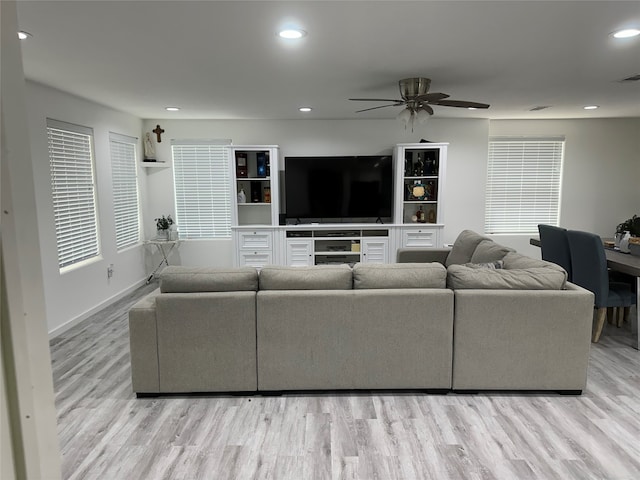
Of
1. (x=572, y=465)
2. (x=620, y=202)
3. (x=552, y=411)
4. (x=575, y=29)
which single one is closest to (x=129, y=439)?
(x=572, y=465)

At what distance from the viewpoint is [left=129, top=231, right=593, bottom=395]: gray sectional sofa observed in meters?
2.62

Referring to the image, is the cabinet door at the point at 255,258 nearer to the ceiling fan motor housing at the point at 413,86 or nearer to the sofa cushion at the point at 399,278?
the ceiling fan motor housing at the point at 413,86

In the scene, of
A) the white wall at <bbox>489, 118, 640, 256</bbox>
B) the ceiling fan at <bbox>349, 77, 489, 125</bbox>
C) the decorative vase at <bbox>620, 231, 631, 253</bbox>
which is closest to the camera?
the ceiling fan at <bbox>349, 77, 489, 125</bbox>

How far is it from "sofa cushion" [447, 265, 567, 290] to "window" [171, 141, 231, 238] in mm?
4137

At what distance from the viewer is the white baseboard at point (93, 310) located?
385cm

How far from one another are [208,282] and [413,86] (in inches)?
94.2

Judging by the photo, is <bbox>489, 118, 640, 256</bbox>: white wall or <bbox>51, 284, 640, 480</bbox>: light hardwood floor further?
<bbox>489, 118, 640, 256</bbox>: white wall

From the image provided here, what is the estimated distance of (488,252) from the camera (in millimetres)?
3602

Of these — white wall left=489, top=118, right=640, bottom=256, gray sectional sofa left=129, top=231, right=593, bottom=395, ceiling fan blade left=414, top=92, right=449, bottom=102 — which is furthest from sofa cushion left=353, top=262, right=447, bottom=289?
A: white wall left=489, top=118, right=640, bottom=256

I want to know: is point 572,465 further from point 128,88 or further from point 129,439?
point 128,88

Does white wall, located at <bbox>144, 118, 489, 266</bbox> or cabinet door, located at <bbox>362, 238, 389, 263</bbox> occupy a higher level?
white wall, located at <bbox>144, 118, 489, 266</bbox>

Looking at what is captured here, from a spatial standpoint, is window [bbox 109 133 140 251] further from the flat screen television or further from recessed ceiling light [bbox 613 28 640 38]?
recessed ceiling light [bbox 613 28 640 38]

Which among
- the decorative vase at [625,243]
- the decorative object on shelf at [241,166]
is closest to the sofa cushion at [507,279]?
the decorative vase at [625,243]

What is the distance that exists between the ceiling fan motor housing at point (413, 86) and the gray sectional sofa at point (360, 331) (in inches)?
67.0
